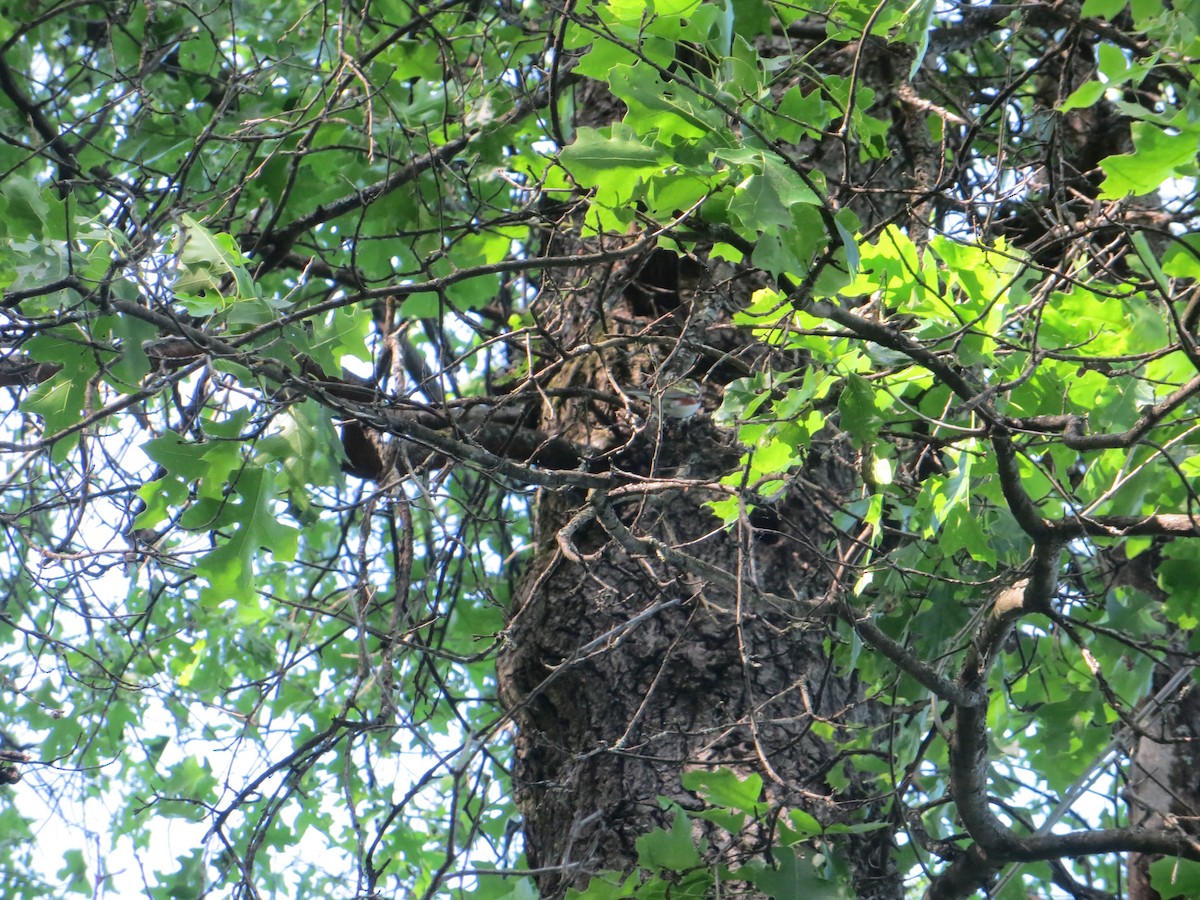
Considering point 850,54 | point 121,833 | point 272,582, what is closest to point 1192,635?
point 850,54

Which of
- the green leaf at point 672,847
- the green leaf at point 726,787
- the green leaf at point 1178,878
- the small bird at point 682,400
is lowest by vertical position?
the green leaf at point 1178,878

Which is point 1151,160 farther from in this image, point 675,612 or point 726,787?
point 675,612

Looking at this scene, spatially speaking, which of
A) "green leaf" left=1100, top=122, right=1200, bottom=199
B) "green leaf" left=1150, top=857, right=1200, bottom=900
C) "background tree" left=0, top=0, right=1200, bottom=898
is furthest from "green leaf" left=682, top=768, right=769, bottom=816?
"green leaf" left=1100, top=122, right=1200, bottom=199

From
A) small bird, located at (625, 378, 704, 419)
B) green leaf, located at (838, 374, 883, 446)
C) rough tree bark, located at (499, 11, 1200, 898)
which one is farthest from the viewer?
small bird, located at (625, 378, 704, 419)

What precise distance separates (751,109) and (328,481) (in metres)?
0.99

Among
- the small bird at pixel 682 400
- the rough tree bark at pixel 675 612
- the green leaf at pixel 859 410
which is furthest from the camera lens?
the small bird at pixel 682 400

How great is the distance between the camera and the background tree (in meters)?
1.58

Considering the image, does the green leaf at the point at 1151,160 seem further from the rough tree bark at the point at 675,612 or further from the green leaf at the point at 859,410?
the green leaf at the point at 859,410

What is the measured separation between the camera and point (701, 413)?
253 cm

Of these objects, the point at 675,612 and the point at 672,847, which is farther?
the point at 675,612

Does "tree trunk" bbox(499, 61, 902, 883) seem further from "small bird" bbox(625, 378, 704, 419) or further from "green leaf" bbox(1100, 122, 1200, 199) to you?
"green leaf" bbox(1100, 122, 1200, 199)

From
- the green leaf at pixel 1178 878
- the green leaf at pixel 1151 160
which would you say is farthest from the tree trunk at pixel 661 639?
the green leaf at pixel 1151 160

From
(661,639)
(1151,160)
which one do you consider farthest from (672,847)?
(1151,160)

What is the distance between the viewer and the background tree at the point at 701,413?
5.17 ft
